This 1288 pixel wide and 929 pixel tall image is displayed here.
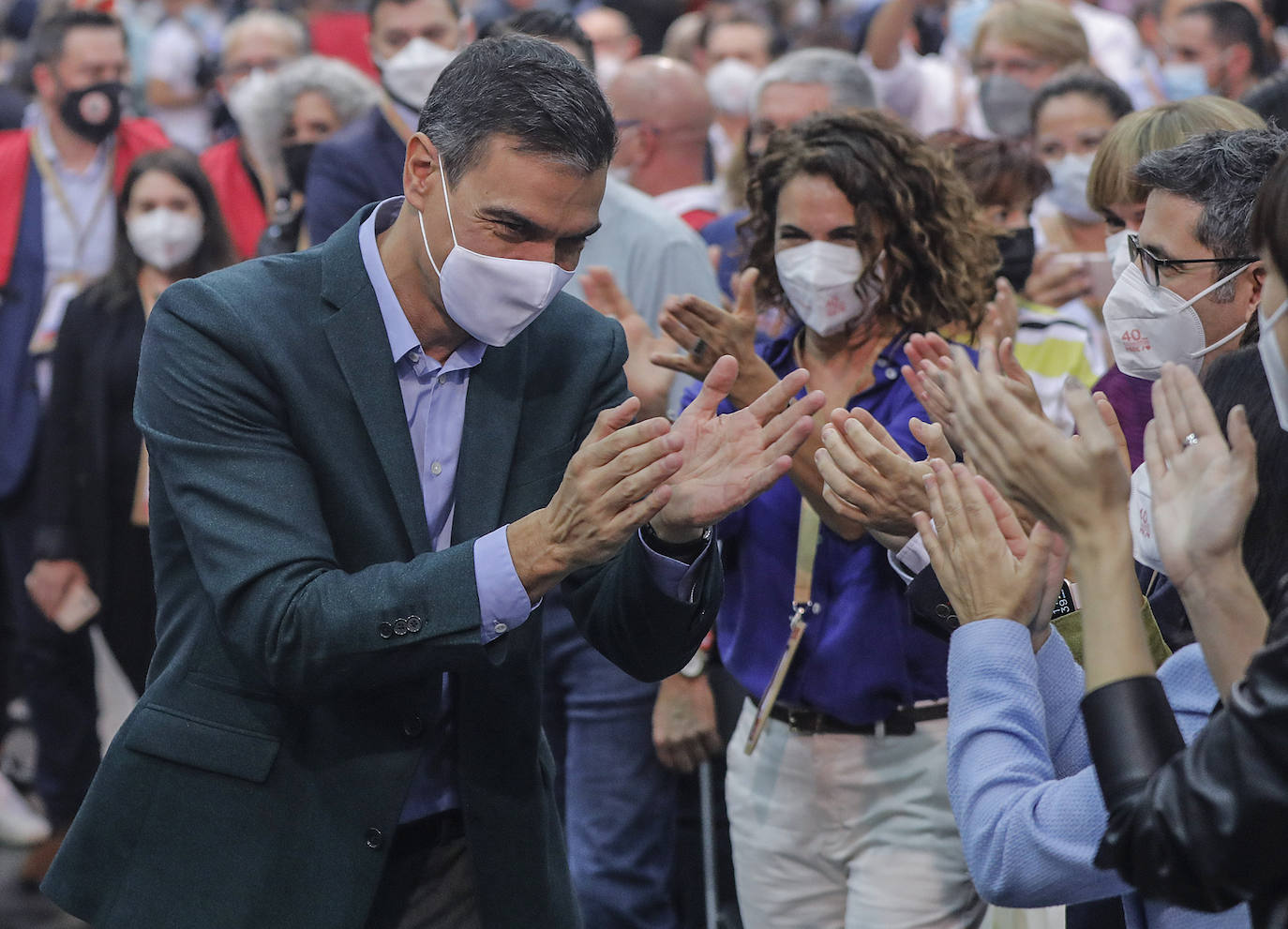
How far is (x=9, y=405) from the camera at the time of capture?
6.07 meters

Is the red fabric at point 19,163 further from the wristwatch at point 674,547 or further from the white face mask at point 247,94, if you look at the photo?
the wristwatch at point 674,547

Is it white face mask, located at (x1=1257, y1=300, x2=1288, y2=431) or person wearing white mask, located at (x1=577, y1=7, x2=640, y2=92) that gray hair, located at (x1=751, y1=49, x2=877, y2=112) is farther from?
white face mask, located at (x1=1257, y1=300, x2=1288, y2=431)

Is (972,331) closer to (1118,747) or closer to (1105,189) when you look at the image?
(1105,189)

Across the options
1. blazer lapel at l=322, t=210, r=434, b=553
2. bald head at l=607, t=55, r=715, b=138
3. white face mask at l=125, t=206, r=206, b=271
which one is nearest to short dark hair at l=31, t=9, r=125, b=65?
white face mask at l=125, t=206, r=206, b=271

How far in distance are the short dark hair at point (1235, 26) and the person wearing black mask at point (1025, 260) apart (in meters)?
2.57

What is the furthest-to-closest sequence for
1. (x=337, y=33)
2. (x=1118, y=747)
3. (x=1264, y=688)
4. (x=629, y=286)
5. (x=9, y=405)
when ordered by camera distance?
(x=337, y=33)
(x=9, y=405)
(x=629, y=286)
(x=1118, y=747)
(x=1264, y=688)

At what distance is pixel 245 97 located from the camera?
6738mm

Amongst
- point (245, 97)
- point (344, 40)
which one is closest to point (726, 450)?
point (245, 97)

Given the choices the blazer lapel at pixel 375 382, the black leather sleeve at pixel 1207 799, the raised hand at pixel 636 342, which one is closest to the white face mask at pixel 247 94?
the raised hand at pixel 636 342

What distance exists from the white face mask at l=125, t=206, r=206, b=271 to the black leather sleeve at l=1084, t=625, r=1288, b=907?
454 cm

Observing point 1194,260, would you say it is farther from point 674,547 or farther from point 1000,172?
point 1000,172

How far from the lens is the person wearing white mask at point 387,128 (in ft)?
16.9

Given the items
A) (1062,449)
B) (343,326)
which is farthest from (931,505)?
(343,326)

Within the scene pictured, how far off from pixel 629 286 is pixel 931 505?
2587 mm
